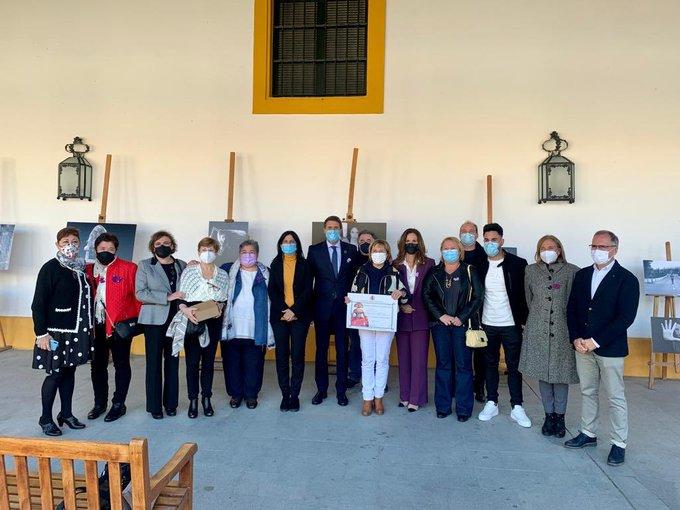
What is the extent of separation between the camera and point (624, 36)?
511 centimetres

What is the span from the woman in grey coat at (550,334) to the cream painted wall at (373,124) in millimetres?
1972

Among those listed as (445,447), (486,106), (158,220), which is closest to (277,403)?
(445,447)

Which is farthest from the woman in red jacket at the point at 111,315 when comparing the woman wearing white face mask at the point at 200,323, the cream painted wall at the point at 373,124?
the cream painted wall at the point at 373,124

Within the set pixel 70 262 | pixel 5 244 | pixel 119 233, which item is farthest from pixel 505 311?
pixel 5 244

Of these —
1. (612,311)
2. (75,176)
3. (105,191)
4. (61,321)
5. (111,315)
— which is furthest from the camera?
(75,176)

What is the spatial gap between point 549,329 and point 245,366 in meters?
2.50

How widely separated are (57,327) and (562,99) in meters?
5.62

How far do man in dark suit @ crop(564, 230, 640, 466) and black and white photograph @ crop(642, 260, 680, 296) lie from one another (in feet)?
7.49

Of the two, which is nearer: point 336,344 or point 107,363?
point 107,363

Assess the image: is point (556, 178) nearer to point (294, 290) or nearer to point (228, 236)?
point (294, 290)

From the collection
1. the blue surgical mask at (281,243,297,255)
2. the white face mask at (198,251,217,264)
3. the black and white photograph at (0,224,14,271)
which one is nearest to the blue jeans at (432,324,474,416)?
the blue surgical mask at (281,243,297,255)

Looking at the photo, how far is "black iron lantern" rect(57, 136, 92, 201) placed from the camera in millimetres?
5602

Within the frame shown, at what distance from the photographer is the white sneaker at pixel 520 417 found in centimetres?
349

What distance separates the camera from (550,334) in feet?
10.7
